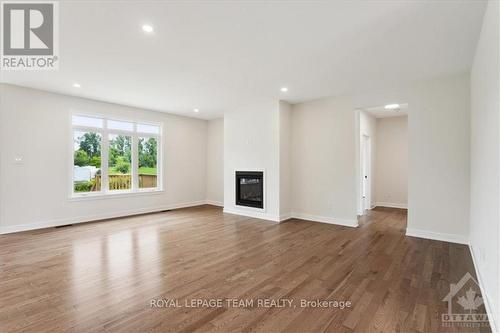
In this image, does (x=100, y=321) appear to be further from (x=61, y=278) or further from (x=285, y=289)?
(x=285, y=289)

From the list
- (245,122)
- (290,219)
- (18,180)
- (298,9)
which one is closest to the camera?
(298,9)

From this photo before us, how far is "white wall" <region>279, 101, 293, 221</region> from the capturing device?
5551mm

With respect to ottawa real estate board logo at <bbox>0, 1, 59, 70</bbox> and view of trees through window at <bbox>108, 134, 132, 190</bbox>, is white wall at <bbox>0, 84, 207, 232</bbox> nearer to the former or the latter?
view of trees through window at <bbox>108, 134, 132, 190</bbox>

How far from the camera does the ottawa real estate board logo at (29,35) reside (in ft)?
7.84

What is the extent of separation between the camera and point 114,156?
19.7ft

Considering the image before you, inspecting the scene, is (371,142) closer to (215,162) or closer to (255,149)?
(255,149)

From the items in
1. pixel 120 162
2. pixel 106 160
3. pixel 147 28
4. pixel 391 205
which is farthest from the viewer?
pixel 391 205

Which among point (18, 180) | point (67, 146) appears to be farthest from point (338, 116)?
point (18, 180)

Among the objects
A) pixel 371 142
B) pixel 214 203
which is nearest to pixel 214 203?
pixel 214 203

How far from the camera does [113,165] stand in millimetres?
5977

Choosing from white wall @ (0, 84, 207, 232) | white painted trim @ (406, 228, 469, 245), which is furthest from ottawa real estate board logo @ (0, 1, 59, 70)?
white painted trim @ (406, 228, 469, 245)

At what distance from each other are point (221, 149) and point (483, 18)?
6.38 meters

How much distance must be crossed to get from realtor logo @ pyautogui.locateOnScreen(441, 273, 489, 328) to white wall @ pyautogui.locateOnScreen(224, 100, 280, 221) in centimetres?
338

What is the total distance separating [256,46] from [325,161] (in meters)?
3.18
